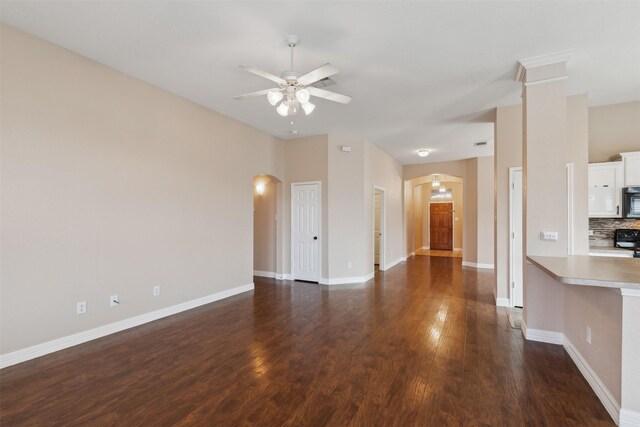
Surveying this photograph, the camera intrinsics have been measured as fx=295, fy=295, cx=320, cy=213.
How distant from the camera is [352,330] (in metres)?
3.55

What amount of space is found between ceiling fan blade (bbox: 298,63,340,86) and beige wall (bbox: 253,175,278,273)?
4051 mm

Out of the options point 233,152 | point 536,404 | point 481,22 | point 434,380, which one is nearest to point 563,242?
point 536,404

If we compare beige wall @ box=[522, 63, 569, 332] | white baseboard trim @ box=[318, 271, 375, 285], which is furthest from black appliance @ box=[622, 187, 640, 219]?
white baseboard trim @ box=[318, 271, 375, 285]

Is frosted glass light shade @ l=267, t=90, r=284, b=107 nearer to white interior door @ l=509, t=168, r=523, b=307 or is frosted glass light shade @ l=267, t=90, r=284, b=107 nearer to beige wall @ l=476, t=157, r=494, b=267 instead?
white interior door @ l=509, t=168, r=523, b=307

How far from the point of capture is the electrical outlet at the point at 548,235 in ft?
10.2

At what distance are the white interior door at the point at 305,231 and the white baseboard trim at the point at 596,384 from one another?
4129 mm

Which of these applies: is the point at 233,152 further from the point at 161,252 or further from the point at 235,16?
the point at 235,16

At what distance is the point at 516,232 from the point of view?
4.31 metres

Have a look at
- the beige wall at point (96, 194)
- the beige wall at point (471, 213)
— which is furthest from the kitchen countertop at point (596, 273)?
the beige wall at point (471, 213)

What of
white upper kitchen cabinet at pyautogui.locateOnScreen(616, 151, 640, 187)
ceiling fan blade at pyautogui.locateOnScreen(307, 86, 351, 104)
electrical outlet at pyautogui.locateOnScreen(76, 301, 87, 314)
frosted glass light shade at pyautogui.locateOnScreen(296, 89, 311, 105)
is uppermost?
ceiling fan blade at pyautogui.locateOnScreen(307, 86, 351, 104)

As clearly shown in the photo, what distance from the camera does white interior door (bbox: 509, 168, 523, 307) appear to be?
4.25 m

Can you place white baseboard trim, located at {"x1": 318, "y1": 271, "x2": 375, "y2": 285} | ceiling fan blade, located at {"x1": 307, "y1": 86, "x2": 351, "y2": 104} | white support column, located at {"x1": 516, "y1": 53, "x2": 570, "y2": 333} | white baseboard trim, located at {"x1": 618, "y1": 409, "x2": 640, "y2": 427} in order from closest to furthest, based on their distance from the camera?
white baseboard trim, located at {"x1": 618, "y1": 409, "x2": 640, "y2": 427} < ceiling fan blade, located at {"x1": 307, "y1": 86, "x2": 351, "y2": 104} < white support column, located at {"x1": 516, "y1": 53, "x2": 570, "y2": 333} < white baseboard trim, located at {"x1": 318, "y1": 271, "x2": 375, "y2": 285}

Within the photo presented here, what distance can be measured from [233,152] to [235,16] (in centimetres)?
283

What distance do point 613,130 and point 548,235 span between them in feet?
8.99
